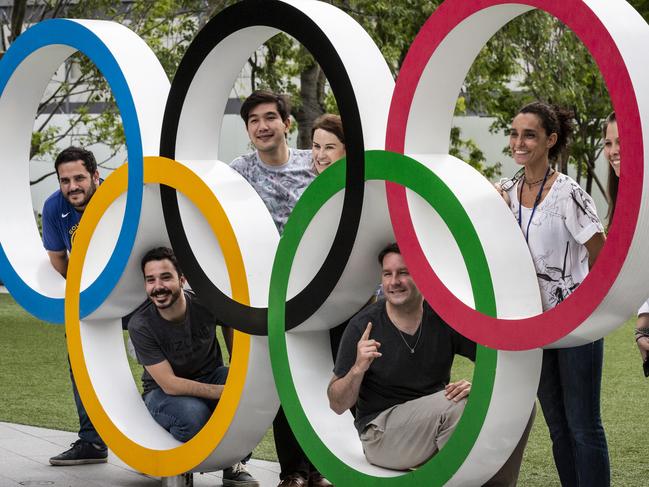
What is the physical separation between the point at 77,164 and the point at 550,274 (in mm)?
3162

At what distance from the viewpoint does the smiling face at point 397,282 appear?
16.6 feet

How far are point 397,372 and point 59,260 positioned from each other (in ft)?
9.68

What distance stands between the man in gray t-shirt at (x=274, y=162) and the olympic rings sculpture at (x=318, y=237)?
0.21 metres

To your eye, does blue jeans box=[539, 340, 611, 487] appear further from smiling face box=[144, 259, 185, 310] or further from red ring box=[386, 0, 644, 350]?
smiling face box=[144, 259, 185, 310]

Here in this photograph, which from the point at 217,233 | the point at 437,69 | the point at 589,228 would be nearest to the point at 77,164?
the point at 217,233

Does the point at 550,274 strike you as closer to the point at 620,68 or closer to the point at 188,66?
the point at 620,68

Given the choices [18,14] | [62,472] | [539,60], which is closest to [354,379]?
[62,472]

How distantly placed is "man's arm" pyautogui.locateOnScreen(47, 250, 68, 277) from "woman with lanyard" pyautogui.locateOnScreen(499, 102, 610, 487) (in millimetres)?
3293

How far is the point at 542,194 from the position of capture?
5012 mm

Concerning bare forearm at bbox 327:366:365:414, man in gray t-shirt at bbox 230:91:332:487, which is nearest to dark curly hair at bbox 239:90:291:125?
man in gray t-shirt at bbox 230:91:332:487

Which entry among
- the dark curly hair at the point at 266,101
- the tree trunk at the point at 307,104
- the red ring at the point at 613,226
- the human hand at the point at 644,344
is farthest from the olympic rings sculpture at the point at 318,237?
the tree trunk at the point at 307,104

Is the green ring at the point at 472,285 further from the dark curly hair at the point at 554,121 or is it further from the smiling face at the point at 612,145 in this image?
the smiling face at the point at 612,145

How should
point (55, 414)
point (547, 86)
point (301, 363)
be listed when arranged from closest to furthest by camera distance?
point (301, 363) < point (55, 414) < point (547, 86)

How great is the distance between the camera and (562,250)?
16.2 ft
